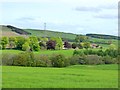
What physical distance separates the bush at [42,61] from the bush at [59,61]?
1.77ft

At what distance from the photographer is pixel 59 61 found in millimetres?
32781

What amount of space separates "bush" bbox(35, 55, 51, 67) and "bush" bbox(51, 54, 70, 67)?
54 centimetres

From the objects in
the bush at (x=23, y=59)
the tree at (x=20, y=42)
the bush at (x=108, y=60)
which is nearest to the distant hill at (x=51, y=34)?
the tree at (x=20, y=42)

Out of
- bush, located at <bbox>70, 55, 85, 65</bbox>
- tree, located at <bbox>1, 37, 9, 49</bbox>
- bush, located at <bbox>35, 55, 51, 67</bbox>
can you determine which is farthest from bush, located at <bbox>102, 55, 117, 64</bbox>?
tree, located at <bbox>1, 37, 9, 49</bbox>

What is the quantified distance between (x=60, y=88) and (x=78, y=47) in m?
35.6

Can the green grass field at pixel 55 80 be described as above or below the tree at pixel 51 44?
below

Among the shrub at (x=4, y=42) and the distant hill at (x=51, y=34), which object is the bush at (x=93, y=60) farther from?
the distant hill at (x=51, y=34)

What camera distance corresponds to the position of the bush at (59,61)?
106 feet

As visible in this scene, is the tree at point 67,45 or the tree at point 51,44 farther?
the tree at point 67,45

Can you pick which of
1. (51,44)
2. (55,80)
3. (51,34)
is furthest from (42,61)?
(51,34)

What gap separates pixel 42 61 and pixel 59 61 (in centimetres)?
174

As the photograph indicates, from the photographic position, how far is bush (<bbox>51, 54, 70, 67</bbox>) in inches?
1276

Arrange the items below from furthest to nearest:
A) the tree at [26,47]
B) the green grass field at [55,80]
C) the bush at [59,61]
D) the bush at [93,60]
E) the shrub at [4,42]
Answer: the tree at [26,47] < the bush at [93,60] < the shrub at [4,42] < the bush at [59,61] < the green grass field at [55,80]

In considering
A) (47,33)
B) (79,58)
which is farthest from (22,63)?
(47,33)
